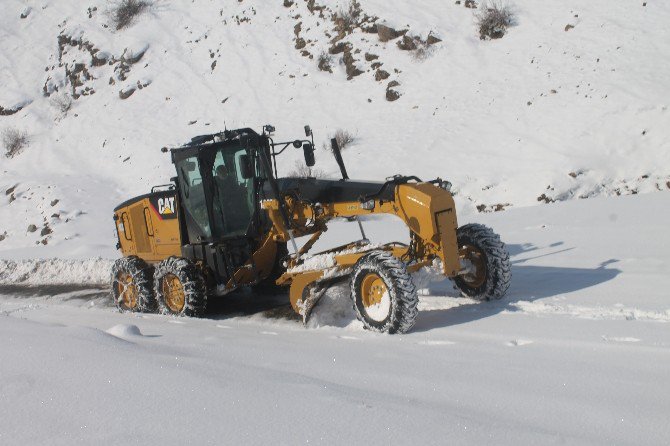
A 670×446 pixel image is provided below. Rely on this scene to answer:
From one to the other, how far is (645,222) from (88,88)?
91.8 ft

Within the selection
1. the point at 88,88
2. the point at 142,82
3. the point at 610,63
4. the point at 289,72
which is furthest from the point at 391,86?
the point at 88,88

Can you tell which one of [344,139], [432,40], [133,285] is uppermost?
[432,40]

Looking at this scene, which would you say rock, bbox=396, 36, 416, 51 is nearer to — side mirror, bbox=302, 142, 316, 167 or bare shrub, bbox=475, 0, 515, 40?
bare shrub, bbox=475, 0, 515, 40

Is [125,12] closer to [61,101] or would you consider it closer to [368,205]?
[61,101]

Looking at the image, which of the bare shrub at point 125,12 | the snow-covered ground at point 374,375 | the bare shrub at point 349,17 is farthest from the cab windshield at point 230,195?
the bare shrub at point 125,12

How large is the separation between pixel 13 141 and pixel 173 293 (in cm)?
2556

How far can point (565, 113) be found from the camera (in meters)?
17.8

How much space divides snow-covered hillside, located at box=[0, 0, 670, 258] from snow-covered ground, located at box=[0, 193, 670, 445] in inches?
344

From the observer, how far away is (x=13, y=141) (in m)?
30.2

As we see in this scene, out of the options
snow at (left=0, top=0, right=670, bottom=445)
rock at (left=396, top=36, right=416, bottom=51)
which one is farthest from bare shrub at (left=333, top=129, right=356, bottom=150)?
rock at (left=396, top=36, right=416, bottom=51)

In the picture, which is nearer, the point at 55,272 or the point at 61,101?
the point at 55,272

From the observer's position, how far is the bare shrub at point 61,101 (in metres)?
31.4

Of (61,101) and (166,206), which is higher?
(61,101)

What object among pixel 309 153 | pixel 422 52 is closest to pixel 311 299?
Result: pixel 309 153
